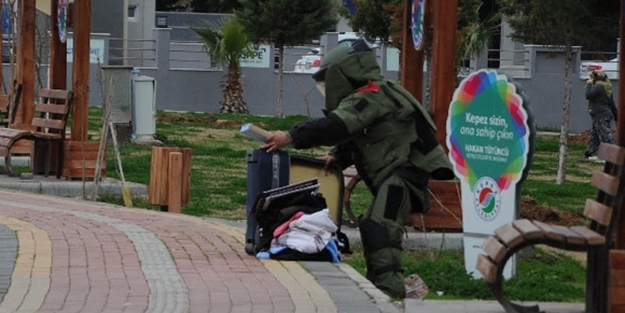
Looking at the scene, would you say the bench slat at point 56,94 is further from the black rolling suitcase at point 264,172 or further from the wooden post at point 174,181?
the black rolling suitcase at point 264,172

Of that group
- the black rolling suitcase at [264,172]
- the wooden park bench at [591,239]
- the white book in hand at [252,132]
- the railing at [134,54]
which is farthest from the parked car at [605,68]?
the wooden park bench at [591,239]

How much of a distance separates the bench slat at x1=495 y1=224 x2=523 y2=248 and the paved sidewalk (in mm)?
551

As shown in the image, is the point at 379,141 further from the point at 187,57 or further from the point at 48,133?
the point at 187,57

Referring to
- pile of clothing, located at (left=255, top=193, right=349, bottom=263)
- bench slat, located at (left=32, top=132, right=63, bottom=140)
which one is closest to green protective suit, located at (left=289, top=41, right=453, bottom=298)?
pile of clothing, located at (left=255, top=193, right=349, bottom=263)

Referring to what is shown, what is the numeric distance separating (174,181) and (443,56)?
3134 mm

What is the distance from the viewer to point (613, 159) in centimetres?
698

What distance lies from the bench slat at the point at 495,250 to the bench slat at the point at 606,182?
0.58 metres

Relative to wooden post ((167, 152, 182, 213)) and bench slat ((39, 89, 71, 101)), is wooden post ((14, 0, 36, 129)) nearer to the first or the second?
bench slat ((39, 89, 71, 101))

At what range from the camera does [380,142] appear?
28.3 ft

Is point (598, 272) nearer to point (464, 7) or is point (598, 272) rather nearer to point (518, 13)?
point (518, 13)

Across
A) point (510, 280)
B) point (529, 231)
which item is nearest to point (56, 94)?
point (510, 280)

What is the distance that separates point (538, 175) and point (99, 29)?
2687 cm

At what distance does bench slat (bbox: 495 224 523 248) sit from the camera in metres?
6.92

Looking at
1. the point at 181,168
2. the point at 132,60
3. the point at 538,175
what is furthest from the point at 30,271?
the point at 132,60
